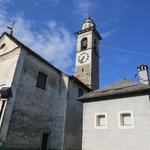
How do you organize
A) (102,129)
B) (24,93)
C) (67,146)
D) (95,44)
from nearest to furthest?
(102,129) → (24,93) → (67,146) → (95,44)

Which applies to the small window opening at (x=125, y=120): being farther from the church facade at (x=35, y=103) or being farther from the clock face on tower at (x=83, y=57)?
the clock face on tower at (x=83, y=57)

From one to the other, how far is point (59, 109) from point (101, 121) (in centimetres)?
555

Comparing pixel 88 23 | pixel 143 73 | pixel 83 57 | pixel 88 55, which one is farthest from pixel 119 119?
pixel 88 23

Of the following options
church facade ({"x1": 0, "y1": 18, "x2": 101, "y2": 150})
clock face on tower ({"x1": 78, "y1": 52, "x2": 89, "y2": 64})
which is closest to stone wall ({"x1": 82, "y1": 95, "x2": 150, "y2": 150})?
church facade ({"x1": 0, "y1": 18, "x2": 101, "y2": 150})

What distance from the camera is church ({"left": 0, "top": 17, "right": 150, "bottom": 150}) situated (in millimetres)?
10766

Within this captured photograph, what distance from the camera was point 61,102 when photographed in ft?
54.6

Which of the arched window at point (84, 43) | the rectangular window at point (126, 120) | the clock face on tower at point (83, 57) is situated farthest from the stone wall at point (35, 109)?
the arched window at point (84, 43)

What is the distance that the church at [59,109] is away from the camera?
35.3 ft

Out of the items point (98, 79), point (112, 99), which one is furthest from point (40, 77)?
point (98, 79)

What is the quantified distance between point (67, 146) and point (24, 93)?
6083 millimetres

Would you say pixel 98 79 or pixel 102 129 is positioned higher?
pixel 98 79

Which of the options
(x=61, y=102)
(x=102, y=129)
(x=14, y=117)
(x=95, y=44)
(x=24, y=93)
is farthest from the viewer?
(x=95, y=44)

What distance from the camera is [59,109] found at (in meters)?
16.4

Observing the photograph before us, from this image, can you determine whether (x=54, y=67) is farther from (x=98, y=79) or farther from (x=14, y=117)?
(x=98, y=79)
